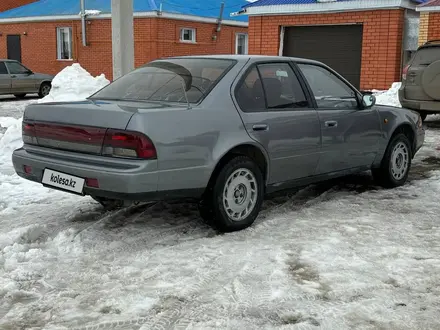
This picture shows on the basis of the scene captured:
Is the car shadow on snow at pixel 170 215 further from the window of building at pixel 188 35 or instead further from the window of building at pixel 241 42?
the window of building at pixel 241 42

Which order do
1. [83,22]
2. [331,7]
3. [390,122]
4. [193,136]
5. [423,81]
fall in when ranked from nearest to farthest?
[193,136], [390,122], [423,81], [331,7], [83,22]

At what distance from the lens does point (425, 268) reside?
4.02 meters

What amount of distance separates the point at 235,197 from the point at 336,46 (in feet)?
43.2

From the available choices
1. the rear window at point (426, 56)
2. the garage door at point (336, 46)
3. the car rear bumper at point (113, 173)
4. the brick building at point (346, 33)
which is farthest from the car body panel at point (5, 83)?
the car rear bumper at point (113, 173)

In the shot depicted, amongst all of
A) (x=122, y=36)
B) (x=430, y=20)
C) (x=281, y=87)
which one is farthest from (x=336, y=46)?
(x=281, y=87)

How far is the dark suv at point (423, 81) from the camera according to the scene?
10.7 m

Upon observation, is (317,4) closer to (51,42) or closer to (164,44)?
(164,44)

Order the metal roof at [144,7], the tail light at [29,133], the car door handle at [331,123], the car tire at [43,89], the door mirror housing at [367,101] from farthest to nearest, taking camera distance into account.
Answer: the metal roof at [144,7] → the car tire at [43,89] → the door mirror housing at [367,101] → the car door handle at [331,123] → the tail light at [29,133]

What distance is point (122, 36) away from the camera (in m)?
8.97

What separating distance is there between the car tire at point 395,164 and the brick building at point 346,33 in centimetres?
1007

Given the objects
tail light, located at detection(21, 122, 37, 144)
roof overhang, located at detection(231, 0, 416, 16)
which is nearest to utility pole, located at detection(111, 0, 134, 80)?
tail light, located at detection(21, 122, 37, 144)

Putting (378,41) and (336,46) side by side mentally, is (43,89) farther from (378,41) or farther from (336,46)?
(378,41)

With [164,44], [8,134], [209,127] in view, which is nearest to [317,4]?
[164,44]

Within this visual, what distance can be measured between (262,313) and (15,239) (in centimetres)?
223
